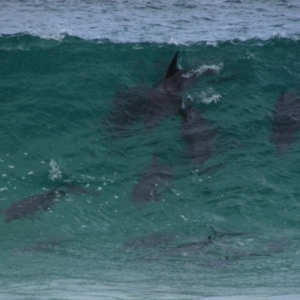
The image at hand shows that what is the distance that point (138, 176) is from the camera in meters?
9.69

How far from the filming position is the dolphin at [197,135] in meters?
10.2

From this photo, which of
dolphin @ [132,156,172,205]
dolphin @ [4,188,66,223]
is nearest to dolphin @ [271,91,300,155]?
dolphin @ [132,156,172,205]

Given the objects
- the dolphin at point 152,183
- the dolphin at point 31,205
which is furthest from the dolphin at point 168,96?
the dolphin at point 31,205

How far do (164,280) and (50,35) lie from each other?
913 centimetres

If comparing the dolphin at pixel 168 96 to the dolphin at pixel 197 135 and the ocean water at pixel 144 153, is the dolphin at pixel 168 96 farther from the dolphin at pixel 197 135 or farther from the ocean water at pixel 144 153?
the dolphin at pixel 197 135

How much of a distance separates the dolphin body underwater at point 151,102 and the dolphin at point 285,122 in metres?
1.57

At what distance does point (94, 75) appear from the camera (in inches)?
507

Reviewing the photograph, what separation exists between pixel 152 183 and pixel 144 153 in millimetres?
954

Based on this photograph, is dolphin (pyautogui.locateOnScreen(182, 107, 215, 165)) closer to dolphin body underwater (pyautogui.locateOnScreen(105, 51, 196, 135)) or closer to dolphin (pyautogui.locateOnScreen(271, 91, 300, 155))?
dolphin body underwater (pyautogui.locateOnScreen(105, 51, 196, 135))

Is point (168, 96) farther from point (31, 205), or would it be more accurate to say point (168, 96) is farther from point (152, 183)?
point (31, 205)

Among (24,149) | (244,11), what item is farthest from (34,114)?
(244,11)

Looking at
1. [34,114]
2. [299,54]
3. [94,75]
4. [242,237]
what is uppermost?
[299,54]

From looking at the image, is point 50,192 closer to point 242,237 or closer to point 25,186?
point 25,186

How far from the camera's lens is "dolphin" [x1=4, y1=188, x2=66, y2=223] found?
845cm
